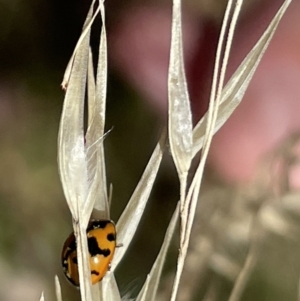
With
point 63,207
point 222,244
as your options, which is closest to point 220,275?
point 222,244

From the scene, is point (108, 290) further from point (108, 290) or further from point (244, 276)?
point (244, 276)

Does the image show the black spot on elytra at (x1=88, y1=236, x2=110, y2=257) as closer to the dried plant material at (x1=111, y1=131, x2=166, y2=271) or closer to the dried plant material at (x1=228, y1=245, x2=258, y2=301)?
the dried plant material at (x1=111, y1=131, x2=166, y2=271)

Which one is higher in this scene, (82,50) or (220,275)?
(82,50)

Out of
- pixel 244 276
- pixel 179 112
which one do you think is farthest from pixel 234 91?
pixel 244 276

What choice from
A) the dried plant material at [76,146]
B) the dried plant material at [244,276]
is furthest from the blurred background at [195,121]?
the dried plant material at [76,146]

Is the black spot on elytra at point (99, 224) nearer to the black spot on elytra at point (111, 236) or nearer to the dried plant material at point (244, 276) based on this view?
the black spot on elytra at point (111, 236)

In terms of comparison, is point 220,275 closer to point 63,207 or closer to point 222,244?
point 222,244

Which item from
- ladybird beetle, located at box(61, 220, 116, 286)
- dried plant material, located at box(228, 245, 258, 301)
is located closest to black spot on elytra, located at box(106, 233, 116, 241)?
ladybird beetle, located at box(61, 220, 116, 286)
